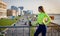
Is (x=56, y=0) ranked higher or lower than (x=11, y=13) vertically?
higher

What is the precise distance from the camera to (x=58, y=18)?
3136 cm

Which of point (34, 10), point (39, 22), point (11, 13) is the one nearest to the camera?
point (39, 22)

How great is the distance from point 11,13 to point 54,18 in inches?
662

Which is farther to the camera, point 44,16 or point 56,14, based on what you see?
point 56,14

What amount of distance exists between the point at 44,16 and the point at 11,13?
11160 mm

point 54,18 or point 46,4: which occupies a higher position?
point 46,4

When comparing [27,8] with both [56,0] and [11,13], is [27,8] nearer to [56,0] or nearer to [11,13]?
[56,0]

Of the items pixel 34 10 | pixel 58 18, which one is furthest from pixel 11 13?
pixel 58 18

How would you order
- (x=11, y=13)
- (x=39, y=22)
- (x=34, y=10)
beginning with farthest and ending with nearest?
(x=34, y=10)
(x=11, y=13)
(x=39, y=22)

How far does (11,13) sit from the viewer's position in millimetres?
15719

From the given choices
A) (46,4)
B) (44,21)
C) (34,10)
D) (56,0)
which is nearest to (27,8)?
(34,10)

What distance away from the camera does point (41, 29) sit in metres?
4.87

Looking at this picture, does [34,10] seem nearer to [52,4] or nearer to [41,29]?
[52,4]

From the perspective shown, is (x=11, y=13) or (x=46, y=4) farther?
(x=46, y=4)
